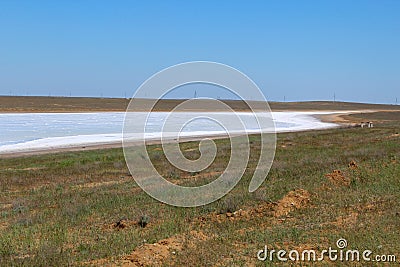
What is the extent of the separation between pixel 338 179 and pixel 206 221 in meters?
5.19

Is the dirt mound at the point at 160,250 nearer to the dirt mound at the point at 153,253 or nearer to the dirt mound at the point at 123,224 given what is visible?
the dirt mound at the point at 153,253

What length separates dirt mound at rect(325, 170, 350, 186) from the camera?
1360cm

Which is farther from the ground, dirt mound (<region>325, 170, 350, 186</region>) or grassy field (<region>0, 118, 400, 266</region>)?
dirt mound (<region>325, 170, 350, 186</region>)

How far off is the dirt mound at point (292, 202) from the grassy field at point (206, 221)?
0.07 feet

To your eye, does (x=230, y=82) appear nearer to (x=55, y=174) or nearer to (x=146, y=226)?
(x=146, y=226)

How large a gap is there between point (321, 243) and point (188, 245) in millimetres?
2291

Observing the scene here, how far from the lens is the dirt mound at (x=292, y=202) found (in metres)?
10.9

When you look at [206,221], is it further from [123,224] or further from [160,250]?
[160,250]

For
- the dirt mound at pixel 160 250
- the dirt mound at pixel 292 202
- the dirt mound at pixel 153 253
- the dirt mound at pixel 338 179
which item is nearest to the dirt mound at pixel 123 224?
the dirt mound at pixel 160 250

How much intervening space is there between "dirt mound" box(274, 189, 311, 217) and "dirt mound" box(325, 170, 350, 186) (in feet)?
5.59

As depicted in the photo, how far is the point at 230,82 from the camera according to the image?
8664mm

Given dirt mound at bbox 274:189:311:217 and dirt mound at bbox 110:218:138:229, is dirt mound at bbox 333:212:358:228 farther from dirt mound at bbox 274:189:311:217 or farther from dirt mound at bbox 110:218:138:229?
dirt mound at bbox 110:218:138:229

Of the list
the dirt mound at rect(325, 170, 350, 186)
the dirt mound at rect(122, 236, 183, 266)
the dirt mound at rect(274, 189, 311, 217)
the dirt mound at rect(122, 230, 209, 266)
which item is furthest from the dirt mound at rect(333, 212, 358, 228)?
the dirt mound at rect(325, 170, 350, 186)

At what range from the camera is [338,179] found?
45.6 ft
